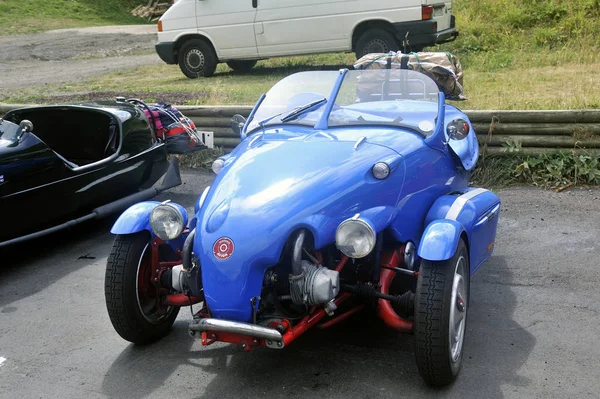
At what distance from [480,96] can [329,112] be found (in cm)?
549

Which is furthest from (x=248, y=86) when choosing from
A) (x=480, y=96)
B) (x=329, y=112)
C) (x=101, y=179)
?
(x=329, y=112)

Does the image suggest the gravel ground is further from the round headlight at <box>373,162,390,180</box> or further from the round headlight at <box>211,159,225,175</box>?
the round headlight at <box>373,162,390,180</box>

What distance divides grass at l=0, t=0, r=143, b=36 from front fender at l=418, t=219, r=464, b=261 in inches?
890

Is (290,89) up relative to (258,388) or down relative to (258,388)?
up

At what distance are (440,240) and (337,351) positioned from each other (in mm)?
1025

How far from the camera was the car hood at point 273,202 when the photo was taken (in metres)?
3.85

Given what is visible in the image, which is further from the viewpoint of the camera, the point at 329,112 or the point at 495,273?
the point at 495,273

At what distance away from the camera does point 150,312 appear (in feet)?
15.4

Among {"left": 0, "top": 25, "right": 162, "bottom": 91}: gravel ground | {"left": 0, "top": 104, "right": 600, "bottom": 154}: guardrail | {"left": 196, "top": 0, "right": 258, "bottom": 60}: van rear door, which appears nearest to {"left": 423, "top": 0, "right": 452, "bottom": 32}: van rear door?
{"left": 196, "top": 0, "right": 258, "bottom": 60}: van rear door

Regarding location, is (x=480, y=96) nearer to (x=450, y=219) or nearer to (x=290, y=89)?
(x=290, y=89)

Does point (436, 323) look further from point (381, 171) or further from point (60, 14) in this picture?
point (60, 14)

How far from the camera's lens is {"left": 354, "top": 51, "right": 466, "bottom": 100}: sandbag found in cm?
712

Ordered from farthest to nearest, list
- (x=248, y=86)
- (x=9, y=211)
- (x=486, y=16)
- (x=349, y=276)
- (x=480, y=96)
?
1. (x=486, y=16)
2. (x=248, y=86)
3. (x=480, y=96)
4. (x=9, y=211)
5. (x=349, y=276)

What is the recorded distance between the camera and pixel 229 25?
44.3ft
